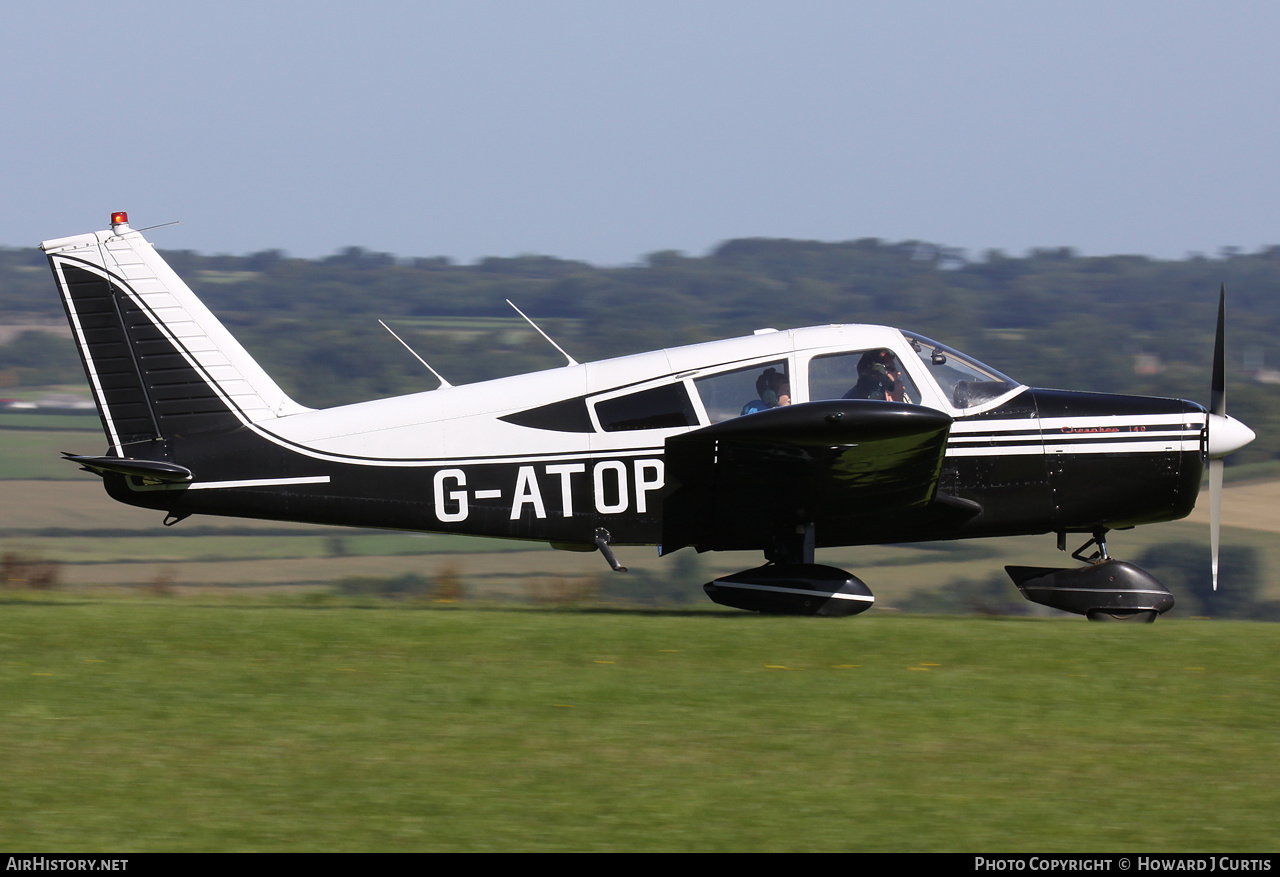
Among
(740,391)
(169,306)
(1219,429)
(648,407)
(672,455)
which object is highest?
(169,306)

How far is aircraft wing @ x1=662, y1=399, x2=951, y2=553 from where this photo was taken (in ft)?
28.0

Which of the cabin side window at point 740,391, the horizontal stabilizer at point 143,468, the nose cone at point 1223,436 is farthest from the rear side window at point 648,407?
the nose cone at point 1223,436

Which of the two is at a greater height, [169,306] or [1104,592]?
[169,306]

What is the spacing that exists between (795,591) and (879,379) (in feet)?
5.42

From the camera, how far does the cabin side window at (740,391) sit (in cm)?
960

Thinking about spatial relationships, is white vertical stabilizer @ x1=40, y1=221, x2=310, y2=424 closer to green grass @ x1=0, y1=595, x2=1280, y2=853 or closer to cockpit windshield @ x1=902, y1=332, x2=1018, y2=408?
green grass @ x1=0, y1=595, x2=1280, y2=853

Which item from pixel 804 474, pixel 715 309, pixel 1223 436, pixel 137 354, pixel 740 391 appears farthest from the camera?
pixel 715 309

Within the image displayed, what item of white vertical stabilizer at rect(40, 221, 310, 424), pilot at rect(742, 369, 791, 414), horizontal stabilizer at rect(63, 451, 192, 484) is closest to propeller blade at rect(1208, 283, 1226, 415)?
pilot at rect(742, 369, 791, 414)

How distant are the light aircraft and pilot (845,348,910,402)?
1cm

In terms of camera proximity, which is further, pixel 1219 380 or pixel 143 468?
pixel 1219 380

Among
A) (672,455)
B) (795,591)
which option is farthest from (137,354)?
(795,591)

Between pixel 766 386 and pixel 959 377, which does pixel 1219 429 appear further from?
pixel 766 386

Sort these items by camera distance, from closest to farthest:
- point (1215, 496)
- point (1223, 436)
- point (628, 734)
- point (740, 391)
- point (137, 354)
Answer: point (628, 734) → point (740, 391) → point (1223, 436) → point (137, 354) → point (1215, 496)

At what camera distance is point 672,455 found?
9.62 meters
